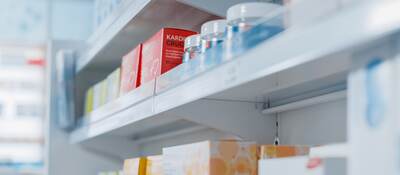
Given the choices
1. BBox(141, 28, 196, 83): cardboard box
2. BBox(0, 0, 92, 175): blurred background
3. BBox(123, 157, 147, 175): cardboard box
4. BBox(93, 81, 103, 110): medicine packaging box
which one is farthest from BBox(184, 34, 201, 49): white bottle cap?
BBox(0, 0, 92, 175): blurred background

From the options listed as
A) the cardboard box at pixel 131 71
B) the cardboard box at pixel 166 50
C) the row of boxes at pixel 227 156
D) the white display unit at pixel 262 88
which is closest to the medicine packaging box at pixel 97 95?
the white display unit at pixel 262 88

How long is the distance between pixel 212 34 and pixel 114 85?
1114 mm

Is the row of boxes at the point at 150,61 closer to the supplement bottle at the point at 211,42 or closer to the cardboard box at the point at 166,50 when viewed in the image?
the cardboard box at the point at 166,50

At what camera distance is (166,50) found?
1818mm

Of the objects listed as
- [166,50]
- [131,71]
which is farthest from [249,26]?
[131,71]

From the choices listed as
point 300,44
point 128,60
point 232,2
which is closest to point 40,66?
point 128,60

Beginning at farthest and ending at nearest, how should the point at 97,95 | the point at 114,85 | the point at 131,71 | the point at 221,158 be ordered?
the point at 97,95
the point at 114,85
the point at 131,71
the point at 221,158

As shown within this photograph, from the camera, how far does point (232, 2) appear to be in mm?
1637

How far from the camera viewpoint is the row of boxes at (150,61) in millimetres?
1817

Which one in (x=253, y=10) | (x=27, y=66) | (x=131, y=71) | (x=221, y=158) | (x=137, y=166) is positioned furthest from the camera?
(x=27, y=66)

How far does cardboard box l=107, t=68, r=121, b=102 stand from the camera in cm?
239

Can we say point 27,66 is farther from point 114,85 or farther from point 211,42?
point 211,42

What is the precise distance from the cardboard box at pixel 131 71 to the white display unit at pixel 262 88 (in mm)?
54

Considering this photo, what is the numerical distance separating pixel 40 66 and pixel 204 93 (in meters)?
4.02
